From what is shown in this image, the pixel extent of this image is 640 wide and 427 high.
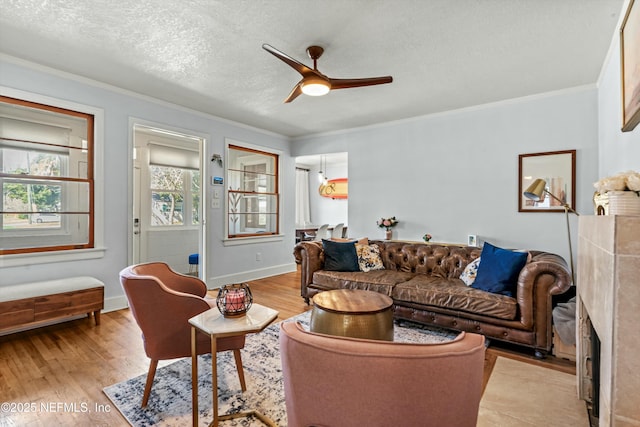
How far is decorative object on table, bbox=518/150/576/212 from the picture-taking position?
11.8 feet

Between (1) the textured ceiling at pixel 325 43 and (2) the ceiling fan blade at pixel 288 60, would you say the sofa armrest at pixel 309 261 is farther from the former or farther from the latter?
(2) the ceiling fan blade at pixel 288 60

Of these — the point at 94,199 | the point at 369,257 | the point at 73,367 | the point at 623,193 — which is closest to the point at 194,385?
the point at 73,367

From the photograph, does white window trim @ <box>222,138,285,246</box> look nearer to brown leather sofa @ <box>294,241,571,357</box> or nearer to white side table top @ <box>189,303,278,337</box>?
brown leather sofa @ <box>294,241,571,357</box>

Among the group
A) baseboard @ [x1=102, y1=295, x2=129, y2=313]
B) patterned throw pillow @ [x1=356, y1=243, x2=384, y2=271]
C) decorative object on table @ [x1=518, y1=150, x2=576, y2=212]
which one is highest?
decorative object on table @ [x1=518, y1=150, x2=576, y2=212]

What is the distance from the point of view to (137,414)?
1840mm

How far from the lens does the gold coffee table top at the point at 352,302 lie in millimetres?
2230

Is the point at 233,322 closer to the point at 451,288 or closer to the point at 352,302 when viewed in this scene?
the point at 352,302

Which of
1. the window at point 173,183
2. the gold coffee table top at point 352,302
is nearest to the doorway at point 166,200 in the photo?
the window at point 173,183

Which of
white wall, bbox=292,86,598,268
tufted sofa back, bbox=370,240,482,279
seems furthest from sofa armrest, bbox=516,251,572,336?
white wall, bbox=292,86,598,268

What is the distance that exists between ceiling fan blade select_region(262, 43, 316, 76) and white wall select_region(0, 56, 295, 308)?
243cm

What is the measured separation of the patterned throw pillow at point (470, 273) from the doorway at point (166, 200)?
3572mm

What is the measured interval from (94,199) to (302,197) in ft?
19.0

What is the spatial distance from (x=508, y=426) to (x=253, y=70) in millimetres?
3471

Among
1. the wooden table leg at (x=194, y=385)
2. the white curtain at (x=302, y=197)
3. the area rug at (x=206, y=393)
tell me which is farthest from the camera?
the white curtain at (x=302, y=197)
